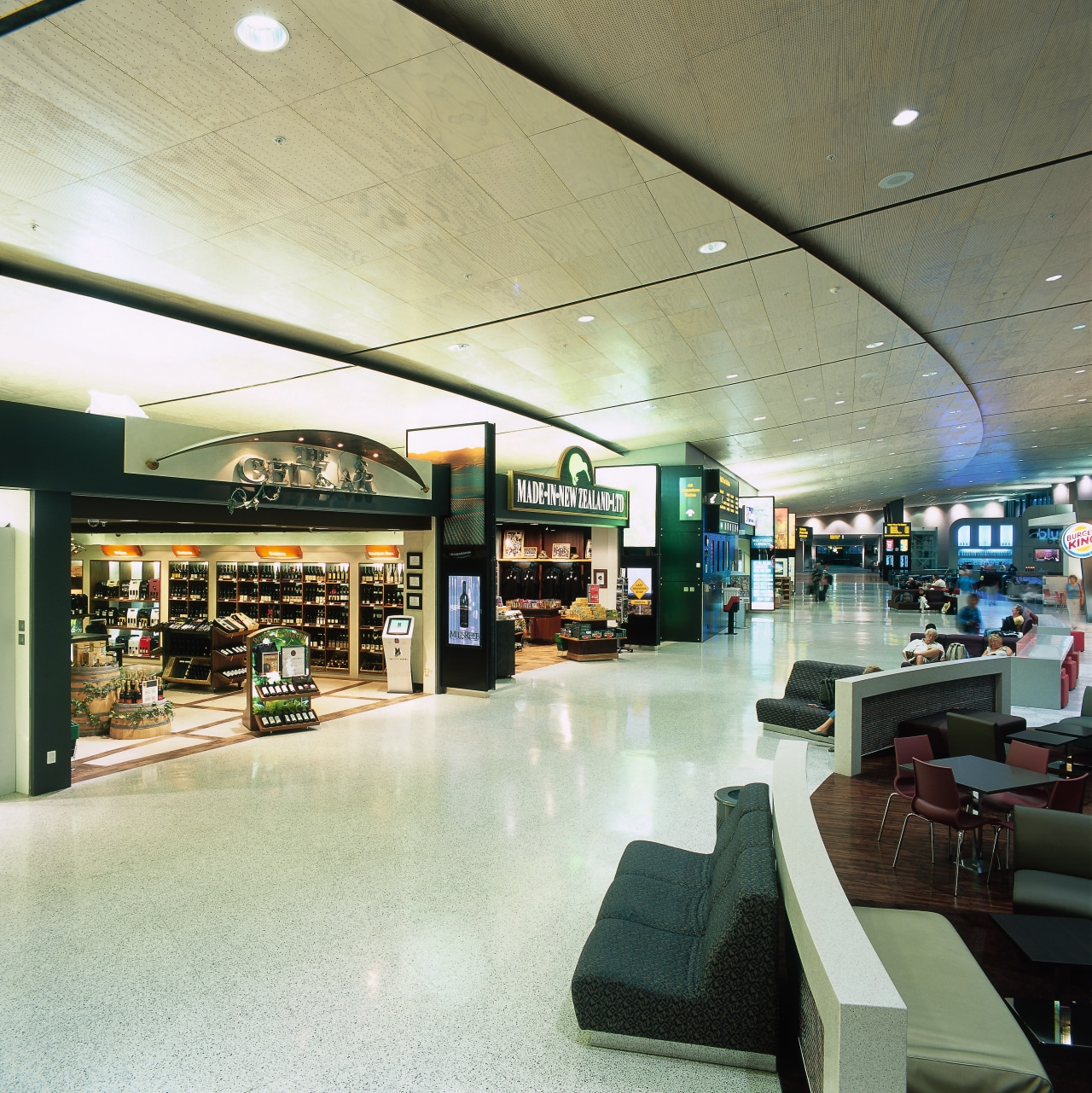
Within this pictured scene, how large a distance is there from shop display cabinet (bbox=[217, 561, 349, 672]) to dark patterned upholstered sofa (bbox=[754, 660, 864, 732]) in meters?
7.69

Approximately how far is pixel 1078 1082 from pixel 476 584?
28.8 ft

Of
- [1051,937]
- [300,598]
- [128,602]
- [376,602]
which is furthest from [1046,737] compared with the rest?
[128,602]

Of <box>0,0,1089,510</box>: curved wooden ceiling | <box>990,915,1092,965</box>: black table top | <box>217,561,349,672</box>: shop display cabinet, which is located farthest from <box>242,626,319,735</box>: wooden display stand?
<box>990,915,1092,965</box>: black table top

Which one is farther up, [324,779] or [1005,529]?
[1005,529]

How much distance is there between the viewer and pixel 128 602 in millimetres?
14391

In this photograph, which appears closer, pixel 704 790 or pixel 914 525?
pixel 704 790

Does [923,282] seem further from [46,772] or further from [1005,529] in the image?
[1005,529]

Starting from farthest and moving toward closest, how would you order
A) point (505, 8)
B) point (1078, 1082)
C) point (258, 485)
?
point (258, 485) → point (505, 8) → point (1078, 1082)

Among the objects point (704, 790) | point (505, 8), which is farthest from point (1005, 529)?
point (505, 8)

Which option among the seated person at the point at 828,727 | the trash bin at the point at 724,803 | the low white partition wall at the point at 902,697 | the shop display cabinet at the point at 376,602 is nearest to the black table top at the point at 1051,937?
the trash bin at the point at 724,803

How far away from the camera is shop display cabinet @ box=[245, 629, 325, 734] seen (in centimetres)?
844

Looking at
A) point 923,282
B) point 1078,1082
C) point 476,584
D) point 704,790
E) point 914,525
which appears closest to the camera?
point 1078,1082

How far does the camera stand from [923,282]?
828 cm

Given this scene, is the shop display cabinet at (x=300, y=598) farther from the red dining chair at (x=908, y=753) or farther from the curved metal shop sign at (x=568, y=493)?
the red dining chair at (x=908, y=753)
